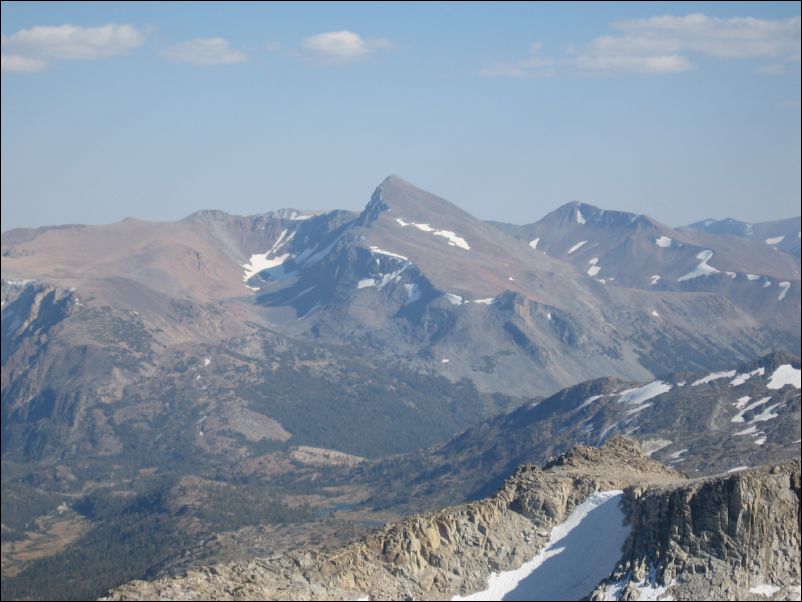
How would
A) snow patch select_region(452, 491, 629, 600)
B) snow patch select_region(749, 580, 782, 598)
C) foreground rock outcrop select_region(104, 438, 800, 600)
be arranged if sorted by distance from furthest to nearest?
1. snow patch select_region(452, 491, 629, 600)
2. snow patch select_region(749, 580, 782, 598)
3. foreground rock outcrop select_region(104, 438, 800, 600)

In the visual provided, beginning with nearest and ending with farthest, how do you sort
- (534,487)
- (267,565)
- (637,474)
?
(267,565) → (534,487) → (637,474)

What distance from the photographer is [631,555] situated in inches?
4240

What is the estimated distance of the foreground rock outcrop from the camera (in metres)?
101

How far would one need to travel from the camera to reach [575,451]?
13588cm

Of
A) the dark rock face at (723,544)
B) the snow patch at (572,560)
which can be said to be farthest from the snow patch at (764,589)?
the snow patch at (572,560)

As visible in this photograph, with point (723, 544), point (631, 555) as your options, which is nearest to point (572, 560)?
point (631, 555)

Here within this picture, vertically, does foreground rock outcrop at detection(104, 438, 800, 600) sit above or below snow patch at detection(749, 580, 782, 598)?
above

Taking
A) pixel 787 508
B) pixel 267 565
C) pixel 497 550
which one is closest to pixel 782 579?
pixel 787 508

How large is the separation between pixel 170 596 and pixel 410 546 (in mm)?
24134

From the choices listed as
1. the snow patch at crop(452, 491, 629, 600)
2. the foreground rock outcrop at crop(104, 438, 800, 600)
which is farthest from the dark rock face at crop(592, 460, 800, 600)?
the snow patch at crop(452, 491, 629, 600)

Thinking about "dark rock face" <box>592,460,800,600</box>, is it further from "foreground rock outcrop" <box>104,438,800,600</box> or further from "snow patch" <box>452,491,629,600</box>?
"snow patch" <box>452,491,629,600</box>

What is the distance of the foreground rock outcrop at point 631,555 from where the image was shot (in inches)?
3959

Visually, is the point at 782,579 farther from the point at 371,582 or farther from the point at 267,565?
the point at 267,565

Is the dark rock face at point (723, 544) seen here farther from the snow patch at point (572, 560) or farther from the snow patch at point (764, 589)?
the snow patch at point (572, 560)
